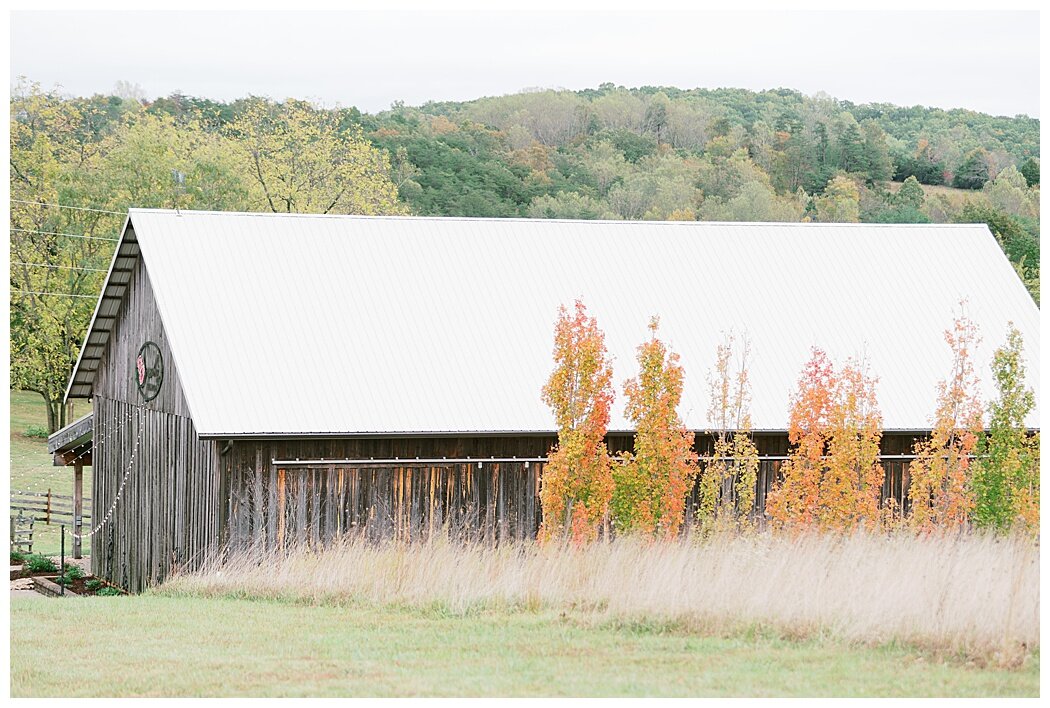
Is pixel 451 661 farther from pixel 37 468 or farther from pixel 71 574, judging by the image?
pixel 37 468

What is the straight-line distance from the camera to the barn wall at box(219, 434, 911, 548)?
61.5 ft

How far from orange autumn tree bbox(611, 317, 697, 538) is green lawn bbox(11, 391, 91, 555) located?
1548cm

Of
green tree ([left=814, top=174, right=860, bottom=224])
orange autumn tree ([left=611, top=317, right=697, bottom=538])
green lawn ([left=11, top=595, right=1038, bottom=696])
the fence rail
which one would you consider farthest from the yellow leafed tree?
green lawn ([left=11, top=595, right=1038, bottom=696])

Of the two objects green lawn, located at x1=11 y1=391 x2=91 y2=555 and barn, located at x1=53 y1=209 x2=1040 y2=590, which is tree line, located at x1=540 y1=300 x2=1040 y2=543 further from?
green lawn, located at x1=11 y1=391 x2=91 y2=555

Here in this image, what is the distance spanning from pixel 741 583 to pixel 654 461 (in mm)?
4661

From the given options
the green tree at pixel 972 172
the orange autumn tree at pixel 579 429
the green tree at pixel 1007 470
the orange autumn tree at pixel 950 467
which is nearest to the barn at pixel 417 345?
the orange autumn tree at pixel 579 429

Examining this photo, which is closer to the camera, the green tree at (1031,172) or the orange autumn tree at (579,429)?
the orange autumn tree at (579,429)

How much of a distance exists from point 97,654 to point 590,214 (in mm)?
55268

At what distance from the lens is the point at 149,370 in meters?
21.1

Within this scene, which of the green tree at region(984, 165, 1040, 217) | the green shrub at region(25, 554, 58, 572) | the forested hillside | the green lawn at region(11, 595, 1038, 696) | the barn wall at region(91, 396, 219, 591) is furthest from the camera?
the green tree at region(984, 165, 1040, 217)

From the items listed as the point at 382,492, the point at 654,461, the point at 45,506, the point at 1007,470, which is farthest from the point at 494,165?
the point at 1007,470

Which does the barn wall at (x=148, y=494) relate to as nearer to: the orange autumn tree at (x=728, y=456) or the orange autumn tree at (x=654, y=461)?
the orange autumn tree at (x=654, y=461)

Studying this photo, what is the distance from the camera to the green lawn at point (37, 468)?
3228 centimetres

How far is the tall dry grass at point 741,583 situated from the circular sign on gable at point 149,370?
163 inches
